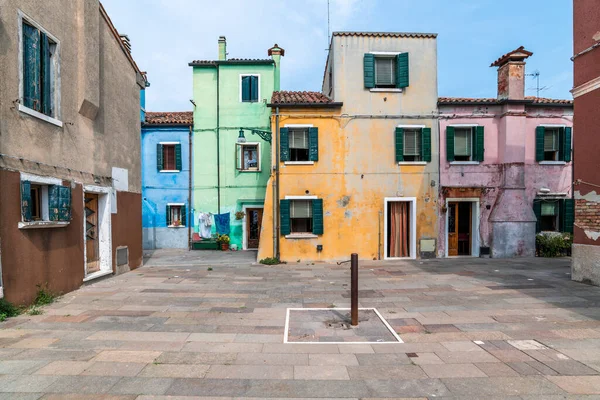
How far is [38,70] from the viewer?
7.08 m

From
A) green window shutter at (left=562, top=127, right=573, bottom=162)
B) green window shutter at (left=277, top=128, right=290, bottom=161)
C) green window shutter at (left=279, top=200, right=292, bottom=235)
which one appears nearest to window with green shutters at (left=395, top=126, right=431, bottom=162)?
green window shutter at (left=277, top=128, right=290, bottom=161)

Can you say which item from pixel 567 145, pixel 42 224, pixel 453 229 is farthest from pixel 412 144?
pixel 42 224

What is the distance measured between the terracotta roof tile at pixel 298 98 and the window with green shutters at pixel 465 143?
5200mm

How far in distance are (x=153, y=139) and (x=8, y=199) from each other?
37.3 feet

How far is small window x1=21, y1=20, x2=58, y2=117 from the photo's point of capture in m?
6.75

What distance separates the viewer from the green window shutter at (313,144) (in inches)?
494

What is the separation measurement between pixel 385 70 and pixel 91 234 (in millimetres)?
12337

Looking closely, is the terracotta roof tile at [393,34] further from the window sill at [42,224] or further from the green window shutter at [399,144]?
the window sill at [42,224]

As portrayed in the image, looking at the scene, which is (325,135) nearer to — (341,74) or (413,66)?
(341,74)

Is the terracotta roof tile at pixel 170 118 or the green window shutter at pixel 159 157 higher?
the terracotta roof tile at pixel 170 118

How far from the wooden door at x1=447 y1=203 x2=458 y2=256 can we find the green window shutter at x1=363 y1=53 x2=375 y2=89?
6139 mm

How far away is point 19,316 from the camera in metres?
6.15

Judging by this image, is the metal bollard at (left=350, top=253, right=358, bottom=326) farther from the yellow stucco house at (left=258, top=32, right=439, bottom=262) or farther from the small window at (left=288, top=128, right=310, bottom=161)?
the small window at (left=288, top=128, right=310, bottom=161)

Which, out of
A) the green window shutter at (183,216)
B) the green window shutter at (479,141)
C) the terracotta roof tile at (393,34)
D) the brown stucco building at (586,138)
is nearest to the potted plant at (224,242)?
the green window shutter at (183,216)
